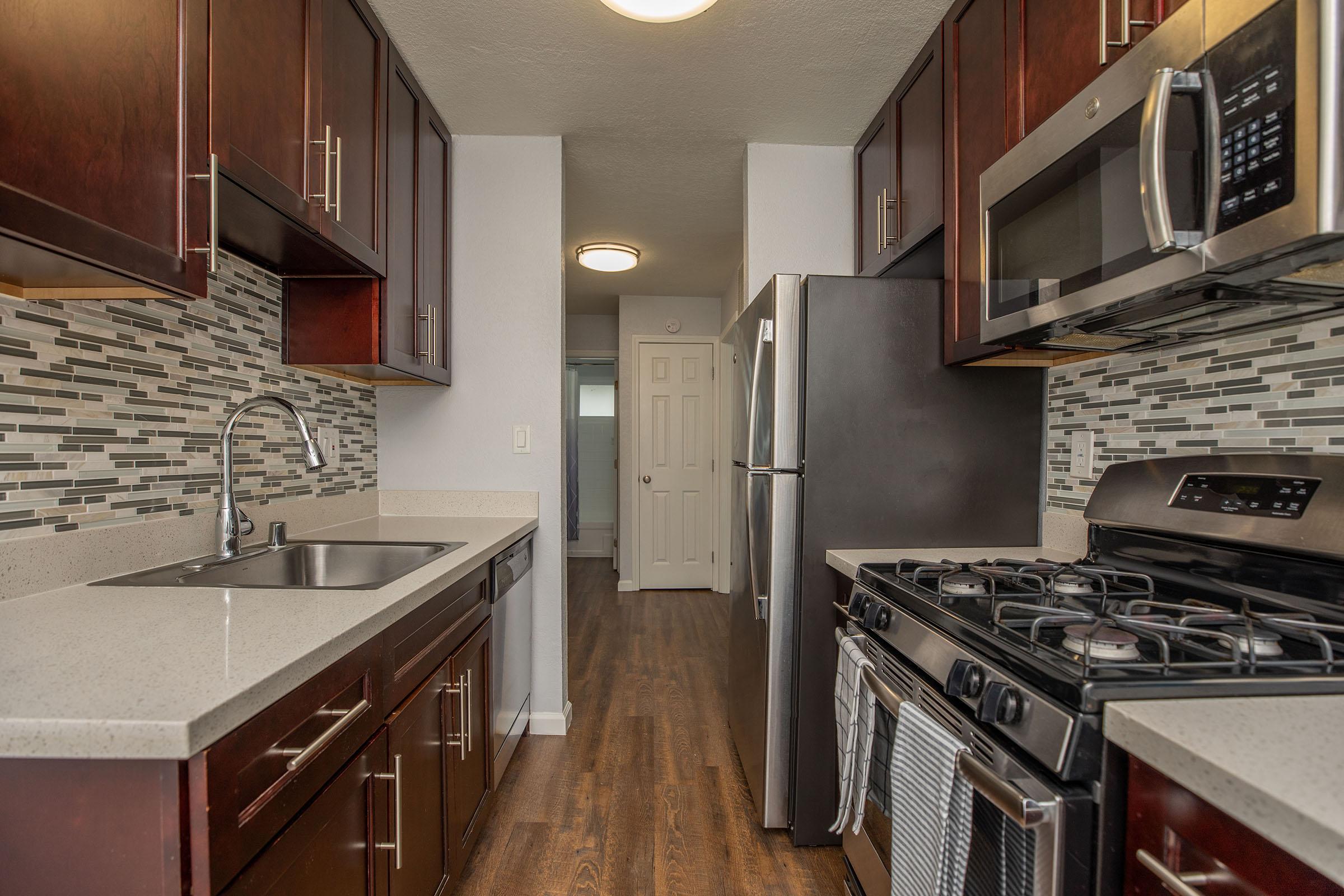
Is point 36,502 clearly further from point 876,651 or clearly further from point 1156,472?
point 1156,472

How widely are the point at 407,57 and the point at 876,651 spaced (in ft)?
7.23

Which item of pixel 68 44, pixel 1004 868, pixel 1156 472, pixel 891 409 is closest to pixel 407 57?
pixel 68 44

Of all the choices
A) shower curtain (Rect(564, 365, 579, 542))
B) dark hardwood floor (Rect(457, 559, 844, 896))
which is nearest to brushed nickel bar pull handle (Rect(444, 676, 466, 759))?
dark hardwood floor (Rect(457, 559, 844, 896))

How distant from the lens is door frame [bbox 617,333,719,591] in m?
5.19

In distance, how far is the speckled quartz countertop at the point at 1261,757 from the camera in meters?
0.53

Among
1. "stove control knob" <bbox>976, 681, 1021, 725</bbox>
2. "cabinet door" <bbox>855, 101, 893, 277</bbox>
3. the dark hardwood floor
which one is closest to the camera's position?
"stove control knob" <bbox>976, 681, 1021, 725</bbox>

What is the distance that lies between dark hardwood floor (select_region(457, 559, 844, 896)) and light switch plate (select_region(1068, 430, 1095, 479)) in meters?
1.23

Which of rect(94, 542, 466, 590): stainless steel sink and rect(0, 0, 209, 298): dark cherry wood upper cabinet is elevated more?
rect(0, 0, 209, 298): dark cherry wood upper cabinet

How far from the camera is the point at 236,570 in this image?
148 centimetres

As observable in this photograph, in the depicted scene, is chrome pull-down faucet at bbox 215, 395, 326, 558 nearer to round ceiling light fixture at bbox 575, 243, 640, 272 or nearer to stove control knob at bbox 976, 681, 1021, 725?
stove control knob at bbox 976, 681, 1021, 725

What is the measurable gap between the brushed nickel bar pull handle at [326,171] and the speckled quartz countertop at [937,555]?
5.03ft

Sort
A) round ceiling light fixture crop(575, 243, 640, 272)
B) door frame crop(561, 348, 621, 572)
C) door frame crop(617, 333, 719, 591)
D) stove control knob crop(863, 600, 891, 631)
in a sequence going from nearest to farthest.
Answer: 1. stove control knob crop(863, 600, 891, 631)
2. round ceiling light fixture crop(575, 243, 640, 272)
3. door frame crop(617, 333, 719, 591)
4. door frame crop(561, 348, 621, 572)

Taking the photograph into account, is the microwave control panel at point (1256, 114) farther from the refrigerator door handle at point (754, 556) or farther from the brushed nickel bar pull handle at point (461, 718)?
the brushed nickel bar pull handle at point (461, 718)

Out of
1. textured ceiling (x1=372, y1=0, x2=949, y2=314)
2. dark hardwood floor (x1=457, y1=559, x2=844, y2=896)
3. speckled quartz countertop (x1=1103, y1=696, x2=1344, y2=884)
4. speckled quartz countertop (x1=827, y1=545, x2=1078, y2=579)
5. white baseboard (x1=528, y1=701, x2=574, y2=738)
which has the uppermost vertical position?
textured ceiling (x1=372, y1=0, x2=949, y2=314)
